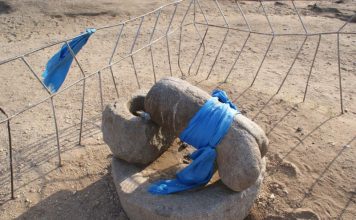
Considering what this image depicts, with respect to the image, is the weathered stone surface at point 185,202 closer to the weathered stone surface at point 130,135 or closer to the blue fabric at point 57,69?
the weathered stone surface at point 130,135

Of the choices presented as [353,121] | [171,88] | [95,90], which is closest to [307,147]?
[353,121]

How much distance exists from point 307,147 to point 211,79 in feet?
8.83

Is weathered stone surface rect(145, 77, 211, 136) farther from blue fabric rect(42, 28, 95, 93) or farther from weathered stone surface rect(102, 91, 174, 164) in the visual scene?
blue fabric rect(42, 28, 95, 93)

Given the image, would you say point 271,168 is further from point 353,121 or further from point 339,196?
point 353,121

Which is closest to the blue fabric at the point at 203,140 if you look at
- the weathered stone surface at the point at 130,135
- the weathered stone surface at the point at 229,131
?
the weathered stone surface at the point at 229,131

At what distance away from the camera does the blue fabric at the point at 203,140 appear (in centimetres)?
414

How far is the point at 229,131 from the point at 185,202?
855 mm

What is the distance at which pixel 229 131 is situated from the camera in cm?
408

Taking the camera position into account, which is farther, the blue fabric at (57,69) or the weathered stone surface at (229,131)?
the blue fabric at (57,69)

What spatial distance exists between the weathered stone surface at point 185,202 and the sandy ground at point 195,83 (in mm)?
494

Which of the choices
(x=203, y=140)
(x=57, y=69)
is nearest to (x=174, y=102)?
(x=203, y=140)

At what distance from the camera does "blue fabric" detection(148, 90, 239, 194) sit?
4.14m

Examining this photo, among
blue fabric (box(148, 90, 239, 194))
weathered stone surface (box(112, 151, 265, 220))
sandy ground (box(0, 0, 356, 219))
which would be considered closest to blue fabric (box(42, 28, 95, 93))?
sandy ground (box(0, 0, 356, 219))

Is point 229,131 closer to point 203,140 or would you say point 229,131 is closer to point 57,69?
point 203,140
